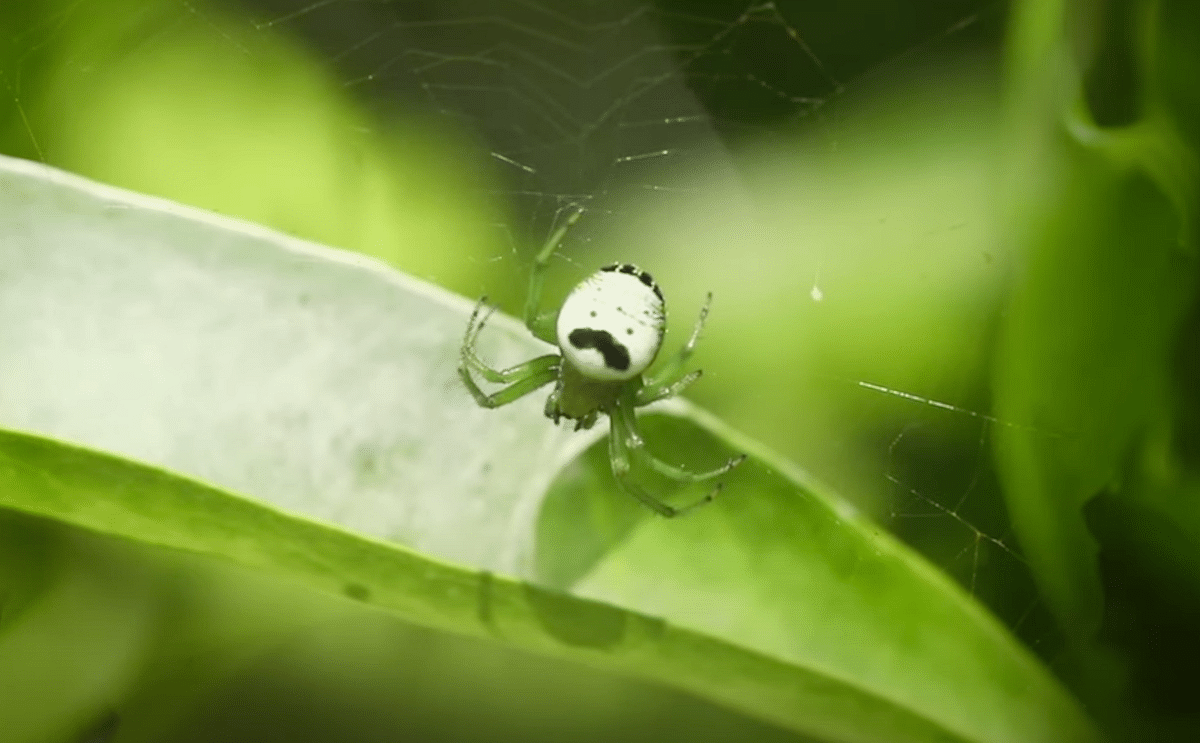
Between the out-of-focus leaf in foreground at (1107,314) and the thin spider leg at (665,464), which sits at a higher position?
the out-of-focus leaf in foreground at (1107,314)

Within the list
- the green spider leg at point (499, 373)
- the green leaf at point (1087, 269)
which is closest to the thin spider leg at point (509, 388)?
the green spider leg at point (499, 373)

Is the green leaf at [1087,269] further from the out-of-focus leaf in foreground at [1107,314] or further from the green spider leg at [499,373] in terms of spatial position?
the green spider leg at [499,373]

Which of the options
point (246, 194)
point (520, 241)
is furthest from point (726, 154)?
point (246, 194)

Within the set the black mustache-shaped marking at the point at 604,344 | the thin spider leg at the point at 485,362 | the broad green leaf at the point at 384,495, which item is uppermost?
the black mustache-shaped marking at the point at 604,344

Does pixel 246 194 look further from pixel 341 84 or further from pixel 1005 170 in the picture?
pixel 1005 170

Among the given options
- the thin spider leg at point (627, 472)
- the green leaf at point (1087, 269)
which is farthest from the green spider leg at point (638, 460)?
the green leaf at point (1087, 269)

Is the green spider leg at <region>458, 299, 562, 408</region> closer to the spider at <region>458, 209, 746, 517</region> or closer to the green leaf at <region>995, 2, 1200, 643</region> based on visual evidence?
the spider at <region>458, 209, 746, 517</region>

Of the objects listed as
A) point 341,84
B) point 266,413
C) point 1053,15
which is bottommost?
point 266,413

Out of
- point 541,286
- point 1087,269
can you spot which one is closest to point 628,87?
point 541,286

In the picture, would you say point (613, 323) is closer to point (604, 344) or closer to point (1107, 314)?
point (604, 344)
